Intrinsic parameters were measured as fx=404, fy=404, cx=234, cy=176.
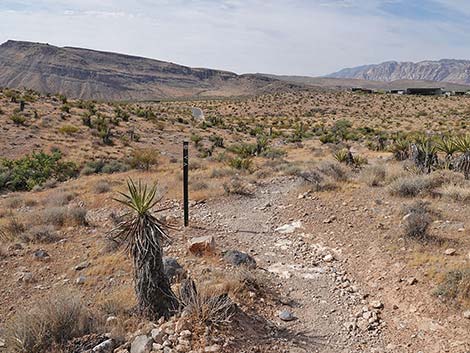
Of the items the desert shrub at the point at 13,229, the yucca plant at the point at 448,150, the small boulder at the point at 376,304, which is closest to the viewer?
the small boulder at the point at 376,304

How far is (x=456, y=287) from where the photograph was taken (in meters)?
5.98

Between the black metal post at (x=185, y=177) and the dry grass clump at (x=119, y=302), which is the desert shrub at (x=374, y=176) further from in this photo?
Answer: the dry grass clump at (x=119, y=302)

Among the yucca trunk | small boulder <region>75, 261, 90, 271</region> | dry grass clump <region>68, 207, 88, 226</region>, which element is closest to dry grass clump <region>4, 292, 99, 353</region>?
the yucca trunk

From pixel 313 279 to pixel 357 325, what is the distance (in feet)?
5.15

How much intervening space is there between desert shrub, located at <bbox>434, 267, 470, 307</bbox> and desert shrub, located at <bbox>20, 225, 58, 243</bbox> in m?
8.52

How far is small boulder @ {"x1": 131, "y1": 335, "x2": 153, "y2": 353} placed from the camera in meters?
4.80

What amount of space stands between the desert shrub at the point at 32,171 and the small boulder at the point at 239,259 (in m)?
13.5

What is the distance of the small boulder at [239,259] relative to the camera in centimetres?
773

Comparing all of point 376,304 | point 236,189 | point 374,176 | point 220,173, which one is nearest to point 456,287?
point 376,304

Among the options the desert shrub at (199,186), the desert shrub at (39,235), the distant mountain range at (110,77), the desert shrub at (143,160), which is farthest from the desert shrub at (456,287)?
the distant mountain range at (110,77)

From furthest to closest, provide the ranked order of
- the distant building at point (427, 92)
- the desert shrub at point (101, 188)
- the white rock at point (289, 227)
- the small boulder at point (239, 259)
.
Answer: the distant building at point (427, 92)
the desert shrub at point (101, 188)
the white rock at point (289, 227)
the small boulder at point (239, 259)

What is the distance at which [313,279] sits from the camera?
7.36 m

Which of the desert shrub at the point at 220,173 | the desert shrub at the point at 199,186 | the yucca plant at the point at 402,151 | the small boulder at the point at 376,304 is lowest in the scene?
the small boulder at the point at 376,304

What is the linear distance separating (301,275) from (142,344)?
11.7 ft
